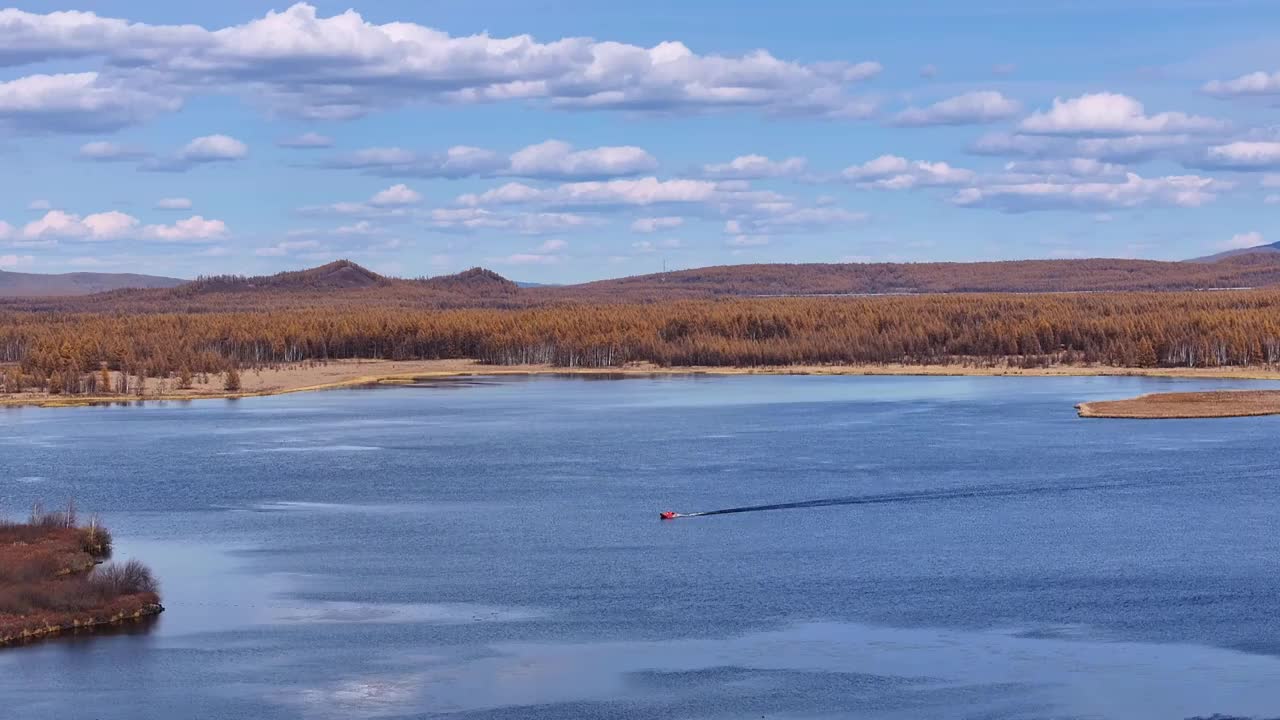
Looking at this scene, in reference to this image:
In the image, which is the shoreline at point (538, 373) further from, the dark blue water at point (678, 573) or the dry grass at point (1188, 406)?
the dark blue water at point (678, 573)

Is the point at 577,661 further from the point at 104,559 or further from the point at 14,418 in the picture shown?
the point at 14,418

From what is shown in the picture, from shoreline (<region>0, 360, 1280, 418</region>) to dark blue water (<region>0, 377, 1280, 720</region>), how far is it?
12019mm

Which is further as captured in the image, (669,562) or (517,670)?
(669,562)

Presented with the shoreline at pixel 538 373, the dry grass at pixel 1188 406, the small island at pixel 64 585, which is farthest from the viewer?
the shoreline at pixel 538 373

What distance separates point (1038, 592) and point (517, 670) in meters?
13.1

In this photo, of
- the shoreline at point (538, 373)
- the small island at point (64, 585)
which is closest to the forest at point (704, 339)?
the shoreline at point (538, 373)

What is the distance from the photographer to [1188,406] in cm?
9081

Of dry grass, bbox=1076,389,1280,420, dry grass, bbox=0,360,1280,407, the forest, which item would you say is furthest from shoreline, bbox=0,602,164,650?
the forest

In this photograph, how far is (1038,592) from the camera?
40.2m

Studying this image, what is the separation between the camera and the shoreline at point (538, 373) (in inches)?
3725

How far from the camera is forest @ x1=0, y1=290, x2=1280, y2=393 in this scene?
449ft

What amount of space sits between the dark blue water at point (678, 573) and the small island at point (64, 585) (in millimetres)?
908

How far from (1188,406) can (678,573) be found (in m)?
54.8

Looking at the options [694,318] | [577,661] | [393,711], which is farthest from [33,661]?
[694,318]
